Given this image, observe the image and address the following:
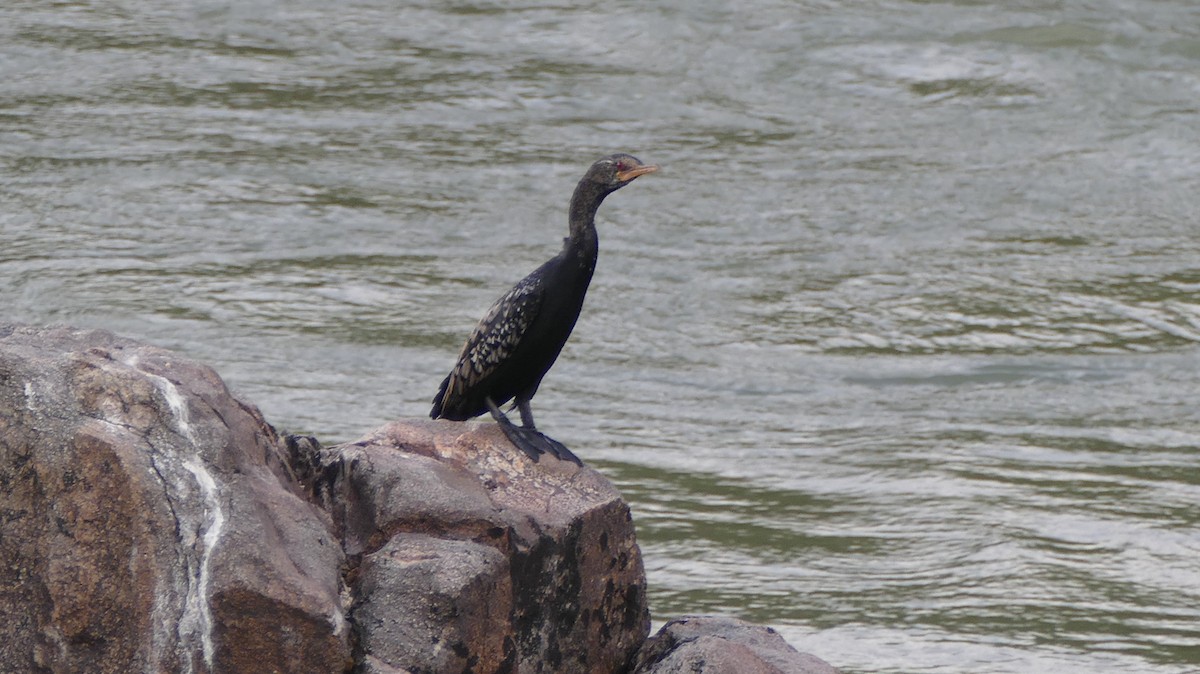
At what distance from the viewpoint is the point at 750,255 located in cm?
1550

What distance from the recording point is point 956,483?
460 inches

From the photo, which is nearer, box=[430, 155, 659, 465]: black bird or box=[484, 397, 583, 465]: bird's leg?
box=[484, 397, 583, 465]: bird's leg

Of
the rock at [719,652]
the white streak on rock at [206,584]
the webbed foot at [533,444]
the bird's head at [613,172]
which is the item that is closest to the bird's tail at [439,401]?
the webbed foot at [533,444]

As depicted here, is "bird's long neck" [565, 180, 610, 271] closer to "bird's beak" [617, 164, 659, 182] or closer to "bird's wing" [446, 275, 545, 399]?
"bird's beak" [617, 164, 659, 182]

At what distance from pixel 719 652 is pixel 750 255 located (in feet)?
32.5

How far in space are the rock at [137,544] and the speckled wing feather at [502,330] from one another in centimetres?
139

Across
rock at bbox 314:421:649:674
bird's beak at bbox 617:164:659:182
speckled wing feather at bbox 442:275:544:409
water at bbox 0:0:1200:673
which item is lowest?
water at bbox 0:0:1200:673

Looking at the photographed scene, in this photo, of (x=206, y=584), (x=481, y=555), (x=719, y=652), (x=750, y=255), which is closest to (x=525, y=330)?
(x=481, y=555)

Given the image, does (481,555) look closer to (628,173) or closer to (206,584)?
(206,584)

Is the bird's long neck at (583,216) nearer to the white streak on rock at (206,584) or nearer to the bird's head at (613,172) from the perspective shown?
the bird's head at (613,172)

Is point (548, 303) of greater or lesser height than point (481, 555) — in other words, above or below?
above

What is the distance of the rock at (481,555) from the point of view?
5223 mm

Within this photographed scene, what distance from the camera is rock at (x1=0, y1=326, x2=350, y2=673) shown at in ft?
15.9

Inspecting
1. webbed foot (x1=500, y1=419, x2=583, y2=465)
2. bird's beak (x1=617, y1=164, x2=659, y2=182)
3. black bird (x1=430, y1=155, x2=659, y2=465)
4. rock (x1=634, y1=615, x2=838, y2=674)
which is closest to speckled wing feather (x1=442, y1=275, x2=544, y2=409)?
black bird (x1=430, y1=155, x2=659, y2=465)
